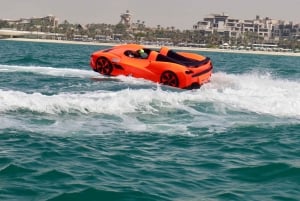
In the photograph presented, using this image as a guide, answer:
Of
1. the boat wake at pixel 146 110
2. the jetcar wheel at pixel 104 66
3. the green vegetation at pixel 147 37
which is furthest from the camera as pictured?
the green vegetation at pixel 147 37

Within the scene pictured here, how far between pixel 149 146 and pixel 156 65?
34.6ft

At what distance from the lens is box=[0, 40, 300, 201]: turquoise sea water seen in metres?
7.75

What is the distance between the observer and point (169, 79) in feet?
65.6

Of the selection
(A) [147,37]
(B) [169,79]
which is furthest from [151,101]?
(A) [147,37]

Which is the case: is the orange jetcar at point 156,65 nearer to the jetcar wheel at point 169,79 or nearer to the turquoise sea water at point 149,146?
the jetcar wheel at point 169,79

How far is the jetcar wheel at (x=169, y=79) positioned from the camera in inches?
780

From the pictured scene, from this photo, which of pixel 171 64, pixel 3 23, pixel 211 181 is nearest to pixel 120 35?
pixel 3 23

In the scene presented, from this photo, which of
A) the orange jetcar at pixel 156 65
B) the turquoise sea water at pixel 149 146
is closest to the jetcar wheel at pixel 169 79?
the orange jetcar at pixel 156 65

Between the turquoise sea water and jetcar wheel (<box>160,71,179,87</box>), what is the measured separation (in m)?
3.00

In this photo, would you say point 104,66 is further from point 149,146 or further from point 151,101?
point 149,146

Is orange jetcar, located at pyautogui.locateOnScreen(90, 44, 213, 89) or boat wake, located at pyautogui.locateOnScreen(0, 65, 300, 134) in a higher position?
orange jetcar, located at pyautogui.locateOnScreen(90, 44, 213, 89)

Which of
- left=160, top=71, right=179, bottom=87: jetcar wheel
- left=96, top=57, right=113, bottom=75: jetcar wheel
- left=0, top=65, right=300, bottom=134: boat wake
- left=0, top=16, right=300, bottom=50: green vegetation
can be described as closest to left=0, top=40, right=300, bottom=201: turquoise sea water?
left=0, top=65, right=300, bottom=134: boat wake

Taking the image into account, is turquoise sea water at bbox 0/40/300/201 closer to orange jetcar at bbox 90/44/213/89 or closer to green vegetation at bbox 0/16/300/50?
orange jetcar at bbox 90/44/213/89

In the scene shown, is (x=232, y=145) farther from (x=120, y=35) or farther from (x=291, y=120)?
(x=120, y=35)
